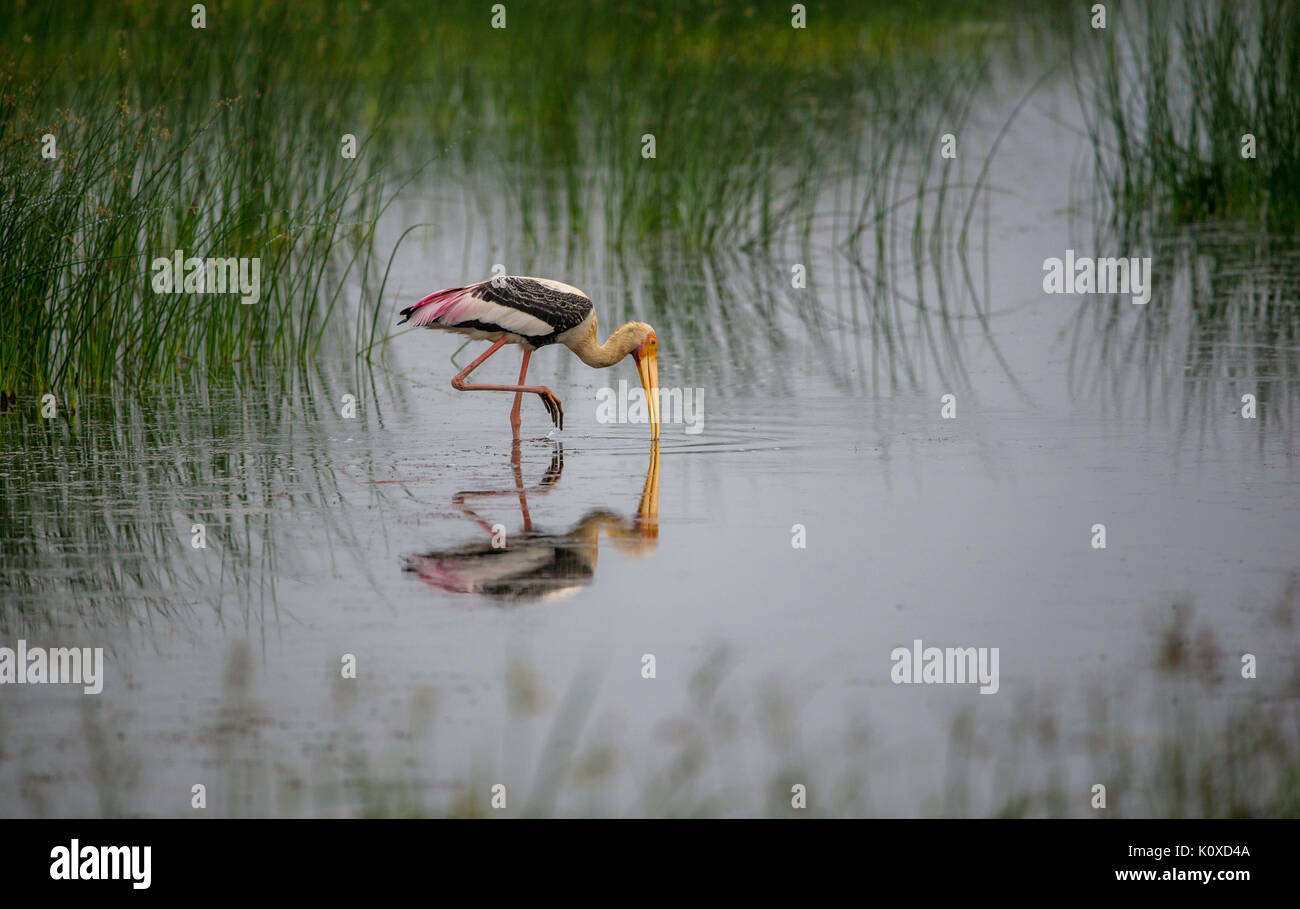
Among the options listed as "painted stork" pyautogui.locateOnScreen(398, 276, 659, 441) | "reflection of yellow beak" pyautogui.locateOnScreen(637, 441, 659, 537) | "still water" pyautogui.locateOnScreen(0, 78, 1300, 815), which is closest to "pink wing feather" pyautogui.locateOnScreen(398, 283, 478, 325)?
"painted stork" pyautogui.locateOnScreen(398, 276, 659, 441)

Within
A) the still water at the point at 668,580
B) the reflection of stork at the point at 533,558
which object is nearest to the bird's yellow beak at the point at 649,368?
the still water at the point at 668,580

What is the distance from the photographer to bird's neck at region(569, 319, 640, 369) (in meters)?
9.99

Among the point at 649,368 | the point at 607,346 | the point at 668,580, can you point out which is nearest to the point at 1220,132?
the point at 607,346

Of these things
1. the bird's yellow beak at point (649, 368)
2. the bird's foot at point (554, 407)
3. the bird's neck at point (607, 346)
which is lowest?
the bird's foot at point (554, 407)

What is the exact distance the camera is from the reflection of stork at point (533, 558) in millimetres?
6840

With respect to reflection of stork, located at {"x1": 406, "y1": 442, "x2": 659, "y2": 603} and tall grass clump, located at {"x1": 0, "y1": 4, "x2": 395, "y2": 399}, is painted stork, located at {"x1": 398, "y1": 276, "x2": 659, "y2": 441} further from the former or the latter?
reflection of stork, located at {"x1": 406, "y1": 442, "x2": 659, "y2": 603}

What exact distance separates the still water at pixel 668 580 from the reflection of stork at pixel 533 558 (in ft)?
0.06

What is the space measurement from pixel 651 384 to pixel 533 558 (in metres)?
2.71

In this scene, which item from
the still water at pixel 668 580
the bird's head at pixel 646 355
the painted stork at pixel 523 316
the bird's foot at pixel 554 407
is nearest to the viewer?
the still water at pixel 668 580

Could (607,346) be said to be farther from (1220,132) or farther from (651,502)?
(1220,132)

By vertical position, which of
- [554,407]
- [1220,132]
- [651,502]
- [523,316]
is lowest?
[651,502]

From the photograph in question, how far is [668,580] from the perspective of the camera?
6988mm

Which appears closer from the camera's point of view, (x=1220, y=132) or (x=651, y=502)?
(x=651, y=502)

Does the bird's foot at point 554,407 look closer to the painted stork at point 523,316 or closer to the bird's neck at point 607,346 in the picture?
the painted stork at point 523,316
